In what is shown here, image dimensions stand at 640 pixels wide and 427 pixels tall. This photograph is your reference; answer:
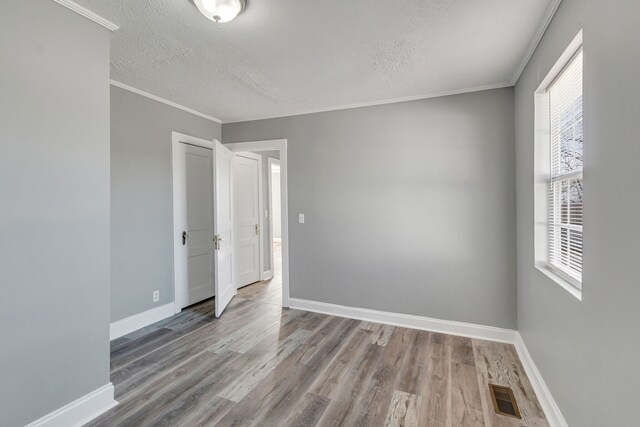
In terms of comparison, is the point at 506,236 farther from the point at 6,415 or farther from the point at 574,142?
the point at 6,415

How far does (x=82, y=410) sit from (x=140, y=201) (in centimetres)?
195

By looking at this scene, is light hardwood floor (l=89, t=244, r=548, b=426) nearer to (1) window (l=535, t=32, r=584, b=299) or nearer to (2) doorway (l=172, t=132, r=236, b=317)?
(2) doorway (l=172, t=132, r=236, b=317)

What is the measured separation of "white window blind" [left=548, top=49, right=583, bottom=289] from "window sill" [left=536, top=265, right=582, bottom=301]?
36 millimetres

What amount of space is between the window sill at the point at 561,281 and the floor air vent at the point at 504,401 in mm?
877

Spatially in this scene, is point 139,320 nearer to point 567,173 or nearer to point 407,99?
point 407,99

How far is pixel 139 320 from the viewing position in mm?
3104

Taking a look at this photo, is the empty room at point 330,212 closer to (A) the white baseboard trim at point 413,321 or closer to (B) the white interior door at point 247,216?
(A) the white baseboard trim at point 413,321

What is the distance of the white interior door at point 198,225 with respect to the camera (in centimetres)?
371

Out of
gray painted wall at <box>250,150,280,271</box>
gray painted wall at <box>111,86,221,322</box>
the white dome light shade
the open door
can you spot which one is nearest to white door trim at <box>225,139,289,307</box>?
the open door

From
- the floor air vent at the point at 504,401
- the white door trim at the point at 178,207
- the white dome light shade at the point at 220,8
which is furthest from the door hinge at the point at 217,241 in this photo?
the floor air vent at the point at 504,401

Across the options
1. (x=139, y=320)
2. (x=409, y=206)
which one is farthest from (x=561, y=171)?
(x=139, y=320)

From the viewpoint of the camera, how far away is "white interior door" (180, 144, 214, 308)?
12.2ft

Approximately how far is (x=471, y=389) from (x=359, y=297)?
58.3 inches

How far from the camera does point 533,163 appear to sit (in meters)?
2.18
